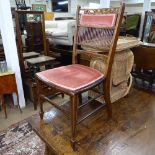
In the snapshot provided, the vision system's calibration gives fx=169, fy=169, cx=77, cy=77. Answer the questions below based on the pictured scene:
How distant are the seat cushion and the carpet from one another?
61cm

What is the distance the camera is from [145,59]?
89.0 inches

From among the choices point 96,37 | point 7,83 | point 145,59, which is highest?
point 96,37

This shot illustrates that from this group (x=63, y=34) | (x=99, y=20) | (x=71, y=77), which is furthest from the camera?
(x=63, y=34)

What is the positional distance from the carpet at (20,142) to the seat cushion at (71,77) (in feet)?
2.01

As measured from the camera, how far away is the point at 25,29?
8.21 ft

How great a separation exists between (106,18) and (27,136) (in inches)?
54.8

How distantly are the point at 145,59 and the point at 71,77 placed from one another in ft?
4.95

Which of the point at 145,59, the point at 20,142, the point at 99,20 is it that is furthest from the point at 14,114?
the point at 145,59

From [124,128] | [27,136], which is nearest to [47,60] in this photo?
[27,136]

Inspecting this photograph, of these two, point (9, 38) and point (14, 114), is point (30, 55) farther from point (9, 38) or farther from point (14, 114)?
point (14, 114)

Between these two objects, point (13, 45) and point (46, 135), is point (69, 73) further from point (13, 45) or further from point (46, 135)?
point (13, 45)

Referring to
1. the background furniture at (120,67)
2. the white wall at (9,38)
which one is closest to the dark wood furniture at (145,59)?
the background furniture at (120,67)

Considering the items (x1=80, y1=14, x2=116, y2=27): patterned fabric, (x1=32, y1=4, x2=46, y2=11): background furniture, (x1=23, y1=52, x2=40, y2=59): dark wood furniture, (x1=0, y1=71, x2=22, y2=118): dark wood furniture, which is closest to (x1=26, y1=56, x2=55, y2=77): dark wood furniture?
(x1=23, y1=52, x2=40, y2=59): dark wood furniture

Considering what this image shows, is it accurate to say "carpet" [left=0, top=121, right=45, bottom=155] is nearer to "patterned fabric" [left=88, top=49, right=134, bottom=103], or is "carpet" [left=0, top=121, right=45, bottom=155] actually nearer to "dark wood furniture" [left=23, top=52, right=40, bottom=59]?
"patterned fabric" [left=88, top=49, right=134, bottom=103]
